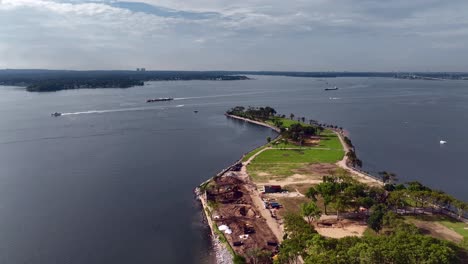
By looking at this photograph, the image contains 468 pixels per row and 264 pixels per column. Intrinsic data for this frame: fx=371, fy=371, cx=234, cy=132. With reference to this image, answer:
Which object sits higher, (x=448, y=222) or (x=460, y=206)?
Result: (x=460, y=206)

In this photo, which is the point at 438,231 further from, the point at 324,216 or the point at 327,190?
the point at 327,190

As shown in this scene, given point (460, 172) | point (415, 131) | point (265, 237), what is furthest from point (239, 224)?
point (415, 131)

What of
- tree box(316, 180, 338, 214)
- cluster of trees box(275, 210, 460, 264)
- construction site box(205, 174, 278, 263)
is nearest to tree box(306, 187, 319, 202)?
tree box(316, 180, 338, 214)

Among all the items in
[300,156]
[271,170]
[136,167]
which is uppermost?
[300,156]

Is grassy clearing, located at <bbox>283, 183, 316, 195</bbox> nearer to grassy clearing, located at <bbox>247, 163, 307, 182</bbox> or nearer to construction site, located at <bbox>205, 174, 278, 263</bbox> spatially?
grassy clearing, located at <bbox>247, 163, 307, 182</bbox>

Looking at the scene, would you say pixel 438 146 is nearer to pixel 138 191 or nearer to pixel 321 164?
pixel 321 164

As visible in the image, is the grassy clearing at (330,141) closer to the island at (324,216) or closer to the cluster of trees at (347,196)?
the island at (324,216)

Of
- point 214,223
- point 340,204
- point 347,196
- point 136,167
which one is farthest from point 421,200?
point 136,167
